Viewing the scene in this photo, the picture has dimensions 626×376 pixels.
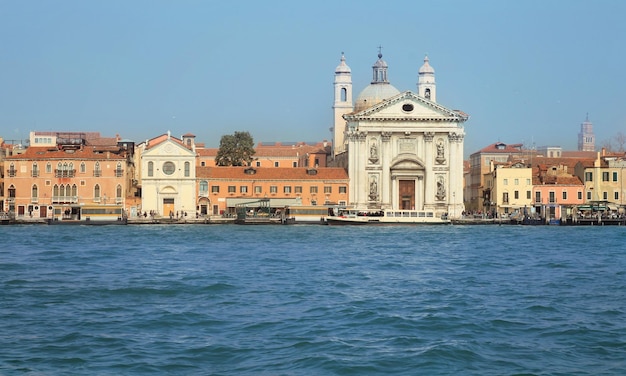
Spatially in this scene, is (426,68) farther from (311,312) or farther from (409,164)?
(311,312)

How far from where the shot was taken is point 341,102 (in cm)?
8800

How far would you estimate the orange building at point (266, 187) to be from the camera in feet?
233

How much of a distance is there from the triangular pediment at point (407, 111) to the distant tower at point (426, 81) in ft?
54.7

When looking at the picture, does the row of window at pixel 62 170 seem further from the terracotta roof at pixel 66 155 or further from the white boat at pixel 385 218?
the white boat at pixel 385 218

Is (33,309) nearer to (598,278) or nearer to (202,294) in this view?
(202,294)

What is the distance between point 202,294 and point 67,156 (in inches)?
1930

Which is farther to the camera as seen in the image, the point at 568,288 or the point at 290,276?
the point at 290,276

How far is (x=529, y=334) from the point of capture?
18.4 m

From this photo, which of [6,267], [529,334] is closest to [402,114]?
[6,267]

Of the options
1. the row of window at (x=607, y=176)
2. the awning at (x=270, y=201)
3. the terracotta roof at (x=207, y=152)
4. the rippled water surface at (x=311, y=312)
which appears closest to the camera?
the rippled water surface at (x=311, y=312)

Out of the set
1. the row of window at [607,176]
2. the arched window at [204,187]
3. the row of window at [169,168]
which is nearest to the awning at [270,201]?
the arched window at [204,187]

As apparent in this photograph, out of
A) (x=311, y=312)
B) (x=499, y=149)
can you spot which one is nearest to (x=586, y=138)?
(x=499, y=149)

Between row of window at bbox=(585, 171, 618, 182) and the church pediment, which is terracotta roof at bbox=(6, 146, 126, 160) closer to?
the church pediment

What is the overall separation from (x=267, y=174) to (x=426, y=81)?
22091mm
